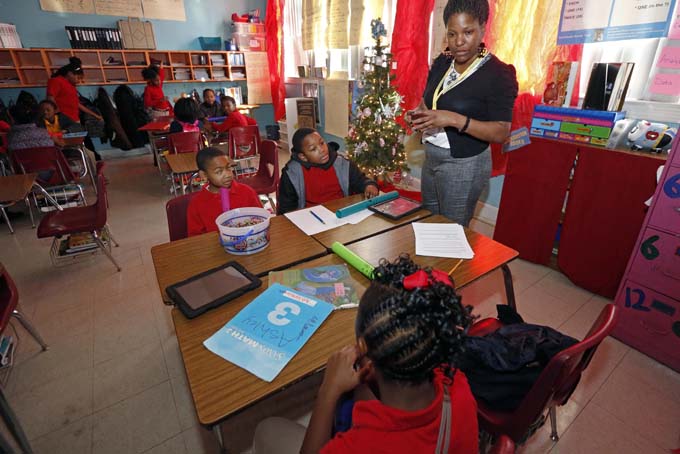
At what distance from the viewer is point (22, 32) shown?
205 inches

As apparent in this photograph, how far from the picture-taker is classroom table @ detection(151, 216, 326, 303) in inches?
50.4

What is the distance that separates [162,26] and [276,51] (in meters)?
1.97

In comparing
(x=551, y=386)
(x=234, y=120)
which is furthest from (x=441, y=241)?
(x=234, y=120)

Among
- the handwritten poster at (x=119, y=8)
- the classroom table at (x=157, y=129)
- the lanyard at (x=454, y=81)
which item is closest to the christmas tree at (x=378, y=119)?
the lanyard at (x=454, y=81)

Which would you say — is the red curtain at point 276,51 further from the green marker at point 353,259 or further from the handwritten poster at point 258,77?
the green marker at point 353,259

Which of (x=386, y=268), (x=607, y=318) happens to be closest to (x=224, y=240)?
(x=386, y=268)

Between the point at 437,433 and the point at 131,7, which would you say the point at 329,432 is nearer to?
the point at 437,433

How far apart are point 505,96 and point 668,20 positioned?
1.23 meters

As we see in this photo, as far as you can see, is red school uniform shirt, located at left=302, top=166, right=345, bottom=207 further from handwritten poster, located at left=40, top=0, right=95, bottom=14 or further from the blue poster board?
handwritten poster, located at left=40, top=0, right=95, bottom=14

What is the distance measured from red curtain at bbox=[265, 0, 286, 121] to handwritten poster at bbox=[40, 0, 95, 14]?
2.77 metres

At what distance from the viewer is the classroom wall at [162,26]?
5199 millimetres

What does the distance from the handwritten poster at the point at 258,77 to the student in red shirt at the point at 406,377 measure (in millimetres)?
6995

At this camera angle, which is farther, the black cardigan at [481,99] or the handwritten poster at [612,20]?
the handwritten poster at [612,20]

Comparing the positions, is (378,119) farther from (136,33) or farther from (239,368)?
(136,33)
